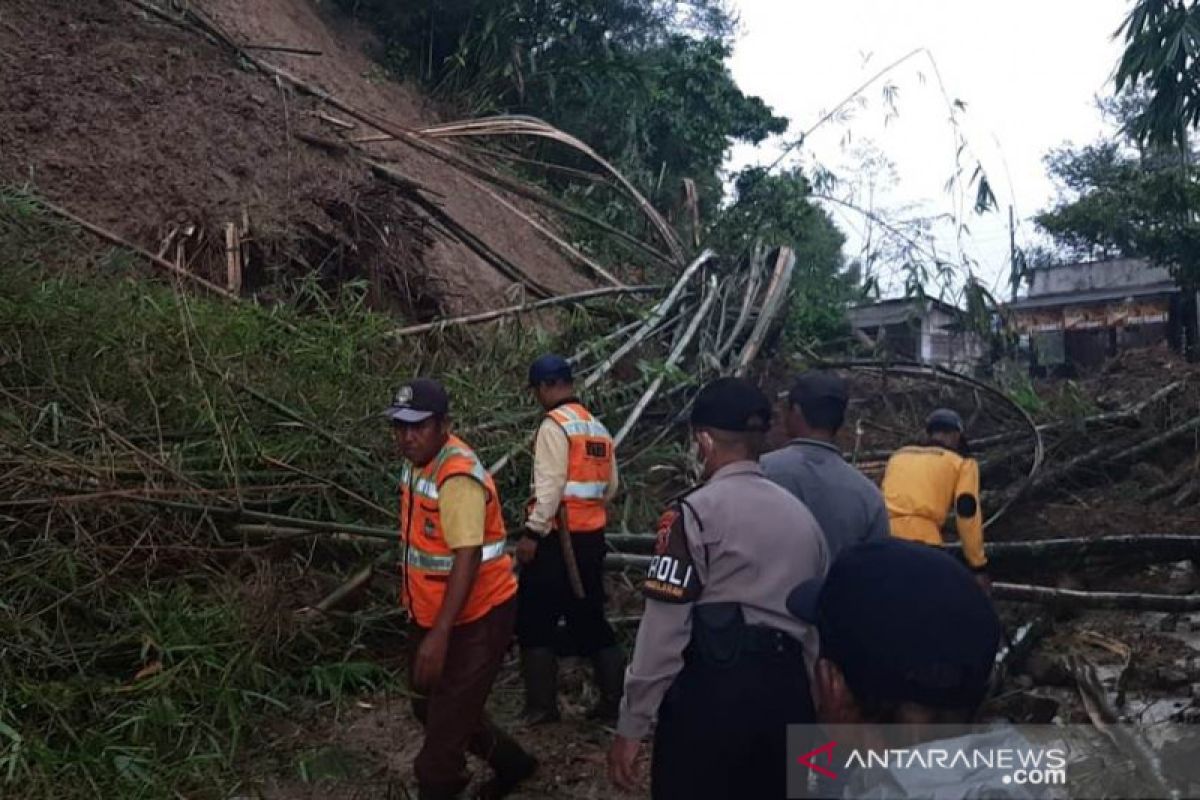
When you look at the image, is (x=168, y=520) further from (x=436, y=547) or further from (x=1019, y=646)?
(x=1019, y=646)

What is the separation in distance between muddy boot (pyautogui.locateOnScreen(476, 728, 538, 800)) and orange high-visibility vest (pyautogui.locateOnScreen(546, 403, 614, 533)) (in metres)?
0.97

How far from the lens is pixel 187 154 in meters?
7.95

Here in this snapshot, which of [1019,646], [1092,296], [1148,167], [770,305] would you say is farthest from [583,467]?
[1092,296]

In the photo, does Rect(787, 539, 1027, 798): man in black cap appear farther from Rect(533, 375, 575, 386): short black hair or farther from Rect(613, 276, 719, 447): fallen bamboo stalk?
Rect(613, 276, 719, 447): fallen bamboo stalk

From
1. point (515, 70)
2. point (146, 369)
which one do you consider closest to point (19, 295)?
point (146, 369)

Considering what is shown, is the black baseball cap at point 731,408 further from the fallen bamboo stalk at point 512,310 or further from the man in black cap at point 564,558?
the fallen bamboo stalk at point 512,310

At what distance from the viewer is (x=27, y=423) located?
4.52m

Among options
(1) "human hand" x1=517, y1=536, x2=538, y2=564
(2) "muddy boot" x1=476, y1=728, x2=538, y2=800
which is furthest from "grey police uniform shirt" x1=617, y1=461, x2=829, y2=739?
(1) "human hand" x1=517, y1=536, x2=538, y2=564

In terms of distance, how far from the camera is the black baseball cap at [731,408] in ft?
8.33

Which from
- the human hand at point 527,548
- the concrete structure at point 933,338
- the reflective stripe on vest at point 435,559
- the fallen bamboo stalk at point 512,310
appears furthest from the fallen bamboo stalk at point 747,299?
the reflective stripe on vest at point 435,559

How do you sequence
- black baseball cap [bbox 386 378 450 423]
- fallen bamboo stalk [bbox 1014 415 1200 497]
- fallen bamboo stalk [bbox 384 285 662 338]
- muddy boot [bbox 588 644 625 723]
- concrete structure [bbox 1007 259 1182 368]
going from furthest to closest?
concrete structure [bbox 1007 259 1182 368], fallen bamboo stalk [bbox 1014 415 1200 497], fallen bamboo stalk [bbox 384 285 662 338], muddy boot [bbox 588 644 625 723], black baseball cap [bbox 386 378 450 423]

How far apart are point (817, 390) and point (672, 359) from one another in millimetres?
3698

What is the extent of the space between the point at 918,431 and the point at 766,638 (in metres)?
6.28

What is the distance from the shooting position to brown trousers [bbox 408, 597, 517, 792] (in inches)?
125
